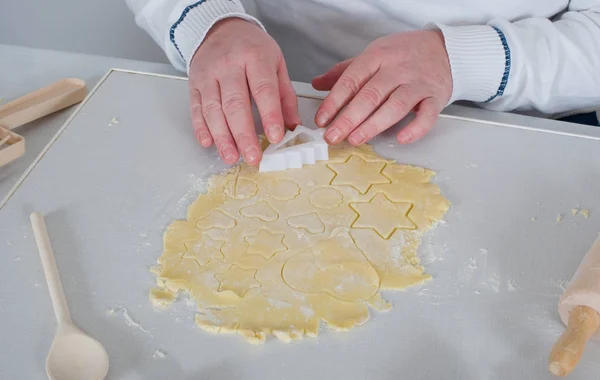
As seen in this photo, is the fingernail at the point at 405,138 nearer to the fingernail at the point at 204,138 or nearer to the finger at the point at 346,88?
the finger at the point at 346,88

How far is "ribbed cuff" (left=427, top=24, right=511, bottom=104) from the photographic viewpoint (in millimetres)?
938

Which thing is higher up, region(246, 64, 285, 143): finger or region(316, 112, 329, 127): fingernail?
region(246, 64, 285, 143): finger

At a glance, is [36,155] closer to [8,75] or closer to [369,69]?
[8,75]

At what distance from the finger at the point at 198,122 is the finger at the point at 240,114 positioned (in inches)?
1.5

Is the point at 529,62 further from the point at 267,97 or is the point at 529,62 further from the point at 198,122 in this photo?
the point at 198,122

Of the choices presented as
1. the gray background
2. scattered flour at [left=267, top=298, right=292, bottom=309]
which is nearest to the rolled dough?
scattered flour at [left=267, top=298, right=292, bottom=309]

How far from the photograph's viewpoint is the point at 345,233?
76 centimetres

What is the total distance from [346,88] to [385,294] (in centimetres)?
34

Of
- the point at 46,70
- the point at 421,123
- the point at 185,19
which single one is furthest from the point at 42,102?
the point at 421,123

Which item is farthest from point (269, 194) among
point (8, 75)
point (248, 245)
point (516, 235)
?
point (8, 75)

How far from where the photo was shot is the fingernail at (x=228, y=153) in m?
0.85

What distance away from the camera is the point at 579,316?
1.90ft

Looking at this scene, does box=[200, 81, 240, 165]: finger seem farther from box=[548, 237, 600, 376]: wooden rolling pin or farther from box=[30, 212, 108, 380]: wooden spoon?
box=[548, 237, 600, 376]: wooden rolling pin

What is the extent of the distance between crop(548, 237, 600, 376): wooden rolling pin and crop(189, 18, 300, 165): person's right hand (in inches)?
16.8
